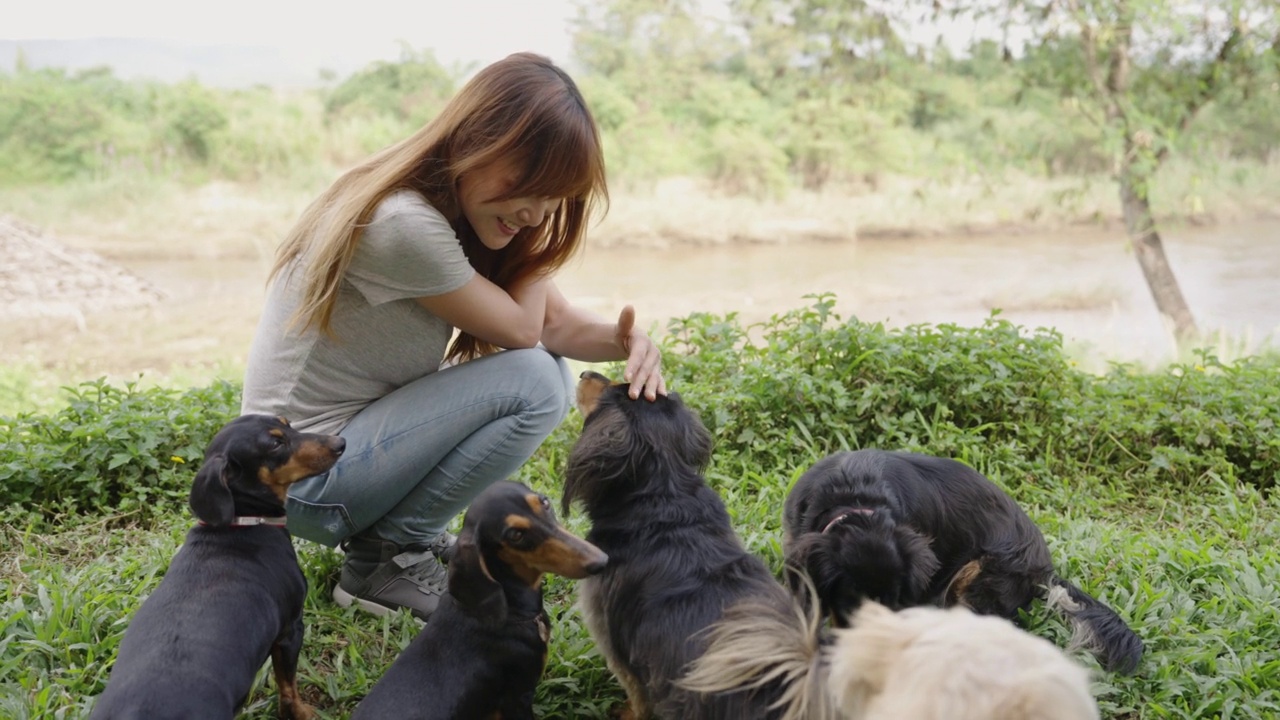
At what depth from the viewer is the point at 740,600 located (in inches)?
90.7

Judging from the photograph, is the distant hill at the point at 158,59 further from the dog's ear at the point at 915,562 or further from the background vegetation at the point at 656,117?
the dog's ear at the point at 915,562

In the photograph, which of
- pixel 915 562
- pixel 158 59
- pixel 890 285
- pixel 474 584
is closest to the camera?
pixel 474 584

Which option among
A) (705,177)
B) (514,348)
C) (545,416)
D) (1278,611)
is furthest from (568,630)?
(705,177)

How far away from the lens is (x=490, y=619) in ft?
8.00

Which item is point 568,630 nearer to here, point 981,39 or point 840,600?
point 840,600

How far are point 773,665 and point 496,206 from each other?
1.51 m

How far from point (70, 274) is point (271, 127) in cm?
398

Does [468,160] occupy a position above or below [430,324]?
above

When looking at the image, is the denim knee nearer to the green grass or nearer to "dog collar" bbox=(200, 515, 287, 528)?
the green grass

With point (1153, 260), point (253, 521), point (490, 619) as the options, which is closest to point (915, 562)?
point (490, 619)

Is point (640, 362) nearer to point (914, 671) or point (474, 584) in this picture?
point (474, 584)

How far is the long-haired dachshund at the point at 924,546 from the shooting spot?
260cm

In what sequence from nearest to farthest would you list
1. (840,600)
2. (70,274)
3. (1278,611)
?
(840,600) < (1278,611) < (70,274)

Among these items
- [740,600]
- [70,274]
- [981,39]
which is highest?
[981,39]
